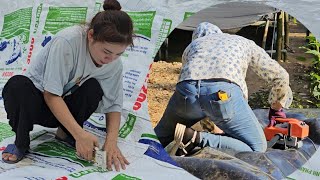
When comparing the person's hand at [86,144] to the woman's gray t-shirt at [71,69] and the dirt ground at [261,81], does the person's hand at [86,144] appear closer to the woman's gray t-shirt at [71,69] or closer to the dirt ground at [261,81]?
the woman's gray t-shirt at [71,69]

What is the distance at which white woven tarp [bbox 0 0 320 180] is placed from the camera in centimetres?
155

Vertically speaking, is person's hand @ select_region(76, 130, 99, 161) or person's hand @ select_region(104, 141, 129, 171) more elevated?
person's hand @ select_region(76, 130, 99, 161)

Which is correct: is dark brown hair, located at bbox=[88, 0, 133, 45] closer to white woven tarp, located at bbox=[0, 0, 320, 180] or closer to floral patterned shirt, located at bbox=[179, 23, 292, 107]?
floral patterned shirt, located at bbox=[179, 23, 292, 107]

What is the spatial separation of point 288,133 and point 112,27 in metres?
0.51

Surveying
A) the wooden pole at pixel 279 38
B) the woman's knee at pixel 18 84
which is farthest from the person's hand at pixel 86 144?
the wooden pole at pixel 279 38

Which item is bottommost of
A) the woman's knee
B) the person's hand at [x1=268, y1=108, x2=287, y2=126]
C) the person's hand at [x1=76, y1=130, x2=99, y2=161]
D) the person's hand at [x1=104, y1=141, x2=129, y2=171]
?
the person's hand at [x1=104, y1=141, x2=129, y2=171]

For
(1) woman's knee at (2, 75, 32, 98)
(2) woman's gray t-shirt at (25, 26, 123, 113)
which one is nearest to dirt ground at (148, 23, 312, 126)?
(2) woman's gray t-shirt at (25, 26, 123, 113)

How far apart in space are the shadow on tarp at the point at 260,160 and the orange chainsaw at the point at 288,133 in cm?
2

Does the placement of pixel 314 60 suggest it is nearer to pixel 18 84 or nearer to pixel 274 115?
pixel 274 115

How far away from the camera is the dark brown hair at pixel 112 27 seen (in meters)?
1.41

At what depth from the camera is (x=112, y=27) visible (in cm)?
142

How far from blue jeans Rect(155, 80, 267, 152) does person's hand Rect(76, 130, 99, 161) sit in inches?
9.8

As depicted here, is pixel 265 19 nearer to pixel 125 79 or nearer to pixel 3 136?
pixel 125 79

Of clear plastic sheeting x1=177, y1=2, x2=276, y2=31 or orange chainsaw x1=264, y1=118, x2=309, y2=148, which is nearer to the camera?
orange chainsaw x1=264, y1=118, x2=309, y2=148
